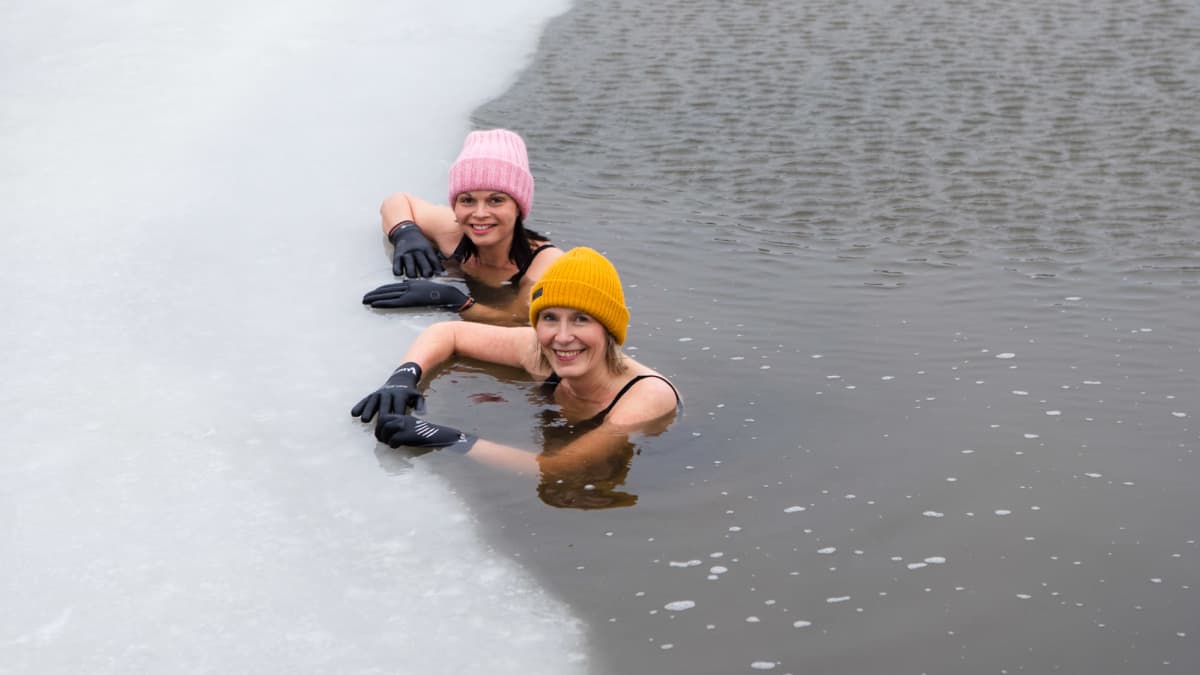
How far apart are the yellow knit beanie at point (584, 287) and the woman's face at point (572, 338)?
0.04 metres

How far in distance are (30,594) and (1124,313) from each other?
4043 millimetres

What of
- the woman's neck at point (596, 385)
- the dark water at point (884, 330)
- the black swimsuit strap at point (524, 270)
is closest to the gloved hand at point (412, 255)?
the black swimsuit strap at point (524, 270)

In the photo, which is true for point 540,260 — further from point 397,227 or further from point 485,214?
point 397,227

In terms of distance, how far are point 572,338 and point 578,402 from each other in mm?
358

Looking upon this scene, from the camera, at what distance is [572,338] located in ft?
14.6

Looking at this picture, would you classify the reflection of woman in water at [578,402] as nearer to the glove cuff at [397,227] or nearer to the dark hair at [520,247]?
the dark hair at [520,247]

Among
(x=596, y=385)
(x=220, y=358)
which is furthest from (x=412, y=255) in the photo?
(x=596, y=385)

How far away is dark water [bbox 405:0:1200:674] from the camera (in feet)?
11.5

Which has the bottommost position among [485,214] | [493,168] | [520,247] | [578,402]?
[578,402]

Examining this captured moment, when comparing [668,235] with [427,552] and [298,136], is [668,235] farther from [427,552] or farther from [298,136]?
[427,552]

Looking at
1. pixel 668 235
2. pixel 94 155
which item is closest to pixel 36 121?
pixel 94 155

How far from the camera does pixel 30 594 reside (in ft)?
11.8

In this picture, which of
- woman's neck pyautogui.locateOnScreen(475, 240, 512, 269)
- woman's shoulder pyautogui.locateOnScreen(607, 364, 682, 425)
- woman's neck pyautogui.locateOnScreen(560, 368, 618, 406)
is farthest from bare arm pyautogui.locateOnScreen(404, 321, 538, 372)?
woman's neck pyautogui.locateOnScreen(475, 240, 512, 269)

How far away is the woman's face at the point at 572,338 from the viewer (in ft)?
14.6
